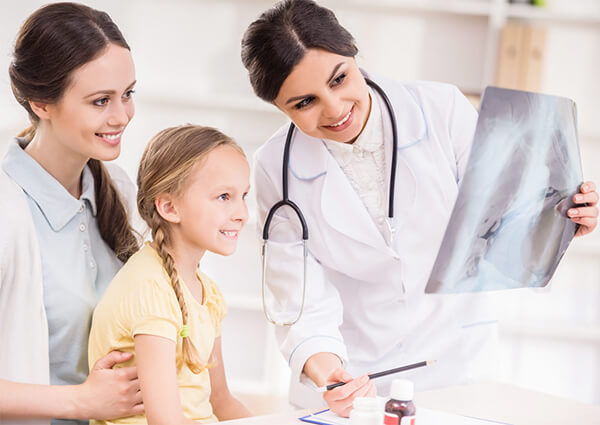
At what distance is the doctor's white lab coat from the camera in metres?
1.44

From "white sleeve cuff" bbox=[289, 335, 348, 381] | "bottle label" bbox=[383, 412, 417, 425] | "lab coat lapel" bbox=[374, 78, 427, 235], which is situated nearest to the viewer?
"bottle label" bbox=[383, 412, 417, 425]

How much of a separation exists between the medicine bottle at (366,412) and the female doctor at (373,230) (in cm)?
→ 35

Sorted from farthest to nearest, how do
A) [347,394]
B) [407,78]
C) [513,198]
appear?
[407,78], [513,198], [347,394]

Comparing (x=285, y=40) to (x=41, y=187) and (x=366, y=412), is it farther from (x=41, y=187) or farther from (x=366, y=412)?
(x=366, y=412)

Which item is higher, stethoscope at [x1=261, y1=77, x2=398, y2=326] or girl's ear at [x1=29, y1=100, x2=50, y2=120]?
girl's ear at [x1=29, y1=100, x2=50, y2=120]

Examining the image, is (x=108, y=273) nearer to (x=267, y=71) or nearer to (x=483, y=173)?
(x=267, y=71)

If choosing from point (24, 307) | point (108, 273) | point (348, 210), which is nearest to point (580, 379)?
point (348, 210)

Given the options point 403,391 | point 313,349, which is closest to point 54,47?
point 313,349

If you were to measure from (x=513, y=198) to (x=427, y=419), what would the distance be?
42 centimetres

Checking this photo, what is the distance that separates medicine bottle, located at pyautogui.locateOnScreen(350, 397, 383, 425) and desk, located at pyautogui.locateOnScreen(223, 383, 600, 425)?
0.18 metres

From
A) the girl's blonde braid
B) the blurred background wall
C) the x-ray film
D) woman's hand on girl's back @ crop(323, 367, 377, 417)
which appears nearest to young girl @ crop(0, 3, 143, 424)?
the girl's blonde braid

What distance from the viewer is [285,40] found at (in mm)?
1258

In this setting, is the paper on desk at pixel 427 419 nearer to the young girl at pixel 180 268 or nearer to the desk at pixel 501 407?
the desk at pixel 501 407

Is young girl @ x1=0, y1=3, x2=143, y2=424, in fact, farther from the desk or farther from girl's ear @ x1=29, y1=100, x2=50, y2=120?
the desk
